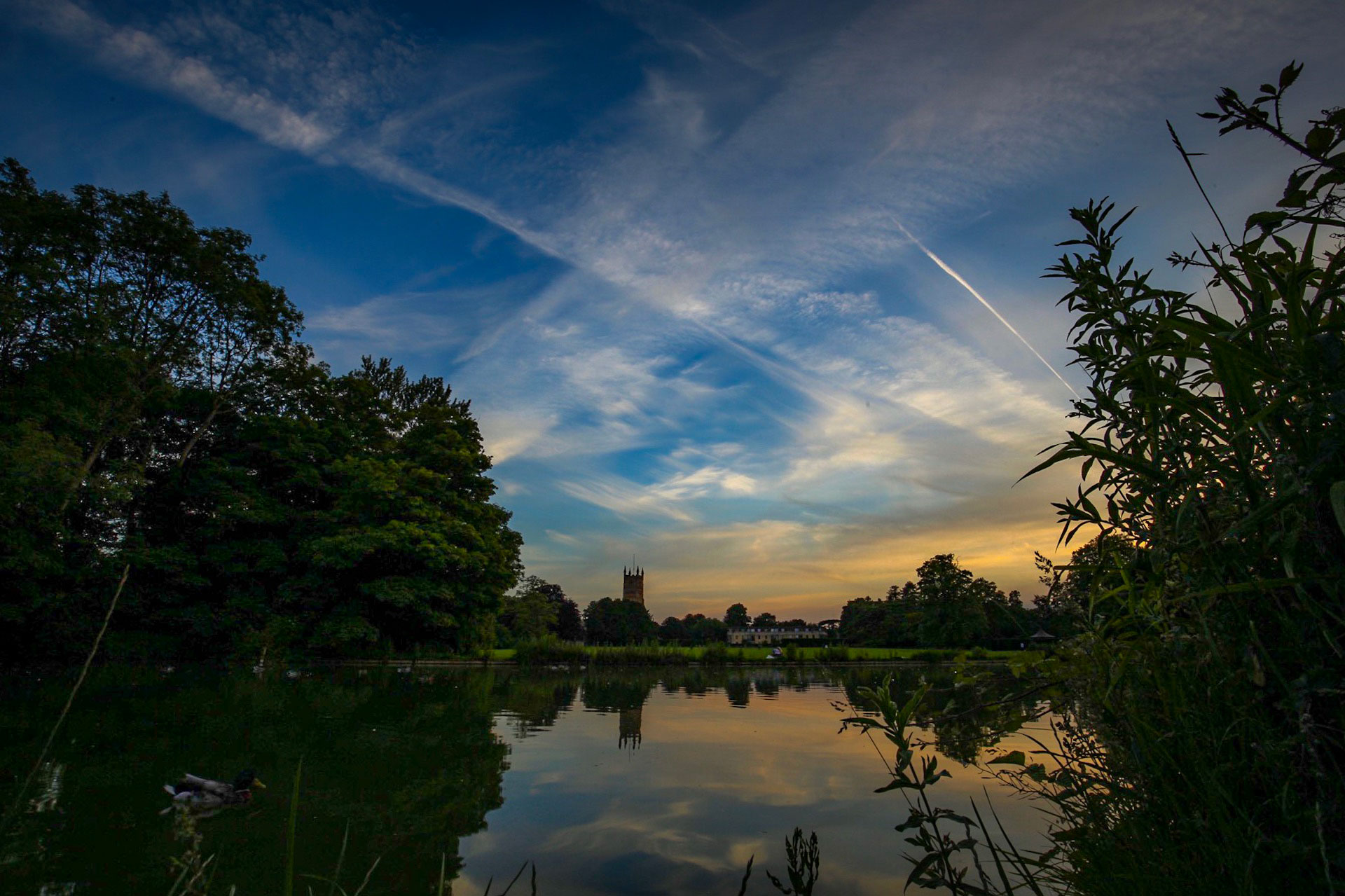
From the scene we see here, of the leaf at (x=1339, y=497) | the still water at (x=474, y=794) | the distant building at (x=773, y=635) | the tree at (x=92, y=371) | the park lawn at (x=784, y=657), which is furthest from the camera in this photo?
the distant building at (x=773, y=635)

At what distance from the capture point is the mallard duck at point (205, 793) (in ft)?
14.8

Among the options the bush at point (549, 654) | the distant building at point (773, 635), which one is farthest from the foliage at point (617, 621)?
the bush at point (549, 654)

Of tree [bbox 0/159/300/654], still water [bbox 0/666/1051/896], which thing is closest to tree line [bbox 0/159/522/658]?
tree [bbox 0/159/300/654]

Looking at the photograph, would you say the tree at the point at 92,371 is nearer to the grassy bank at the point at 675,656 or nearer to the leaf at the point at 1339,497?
the grassy bank at the point at 675,656

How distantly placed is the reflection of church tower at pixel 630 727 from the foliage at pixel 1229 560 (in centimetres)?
668

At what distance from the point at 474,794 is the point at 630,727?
4.03 meters

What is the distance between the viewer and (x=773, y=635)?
110250mm

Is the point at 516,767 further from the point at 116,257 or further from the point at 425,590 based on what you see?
the point at 116,257

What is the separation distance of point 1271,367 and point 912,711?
37.5 inches

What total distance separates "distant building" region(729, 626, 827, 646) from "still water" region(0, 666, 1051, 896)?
9146 centimetres

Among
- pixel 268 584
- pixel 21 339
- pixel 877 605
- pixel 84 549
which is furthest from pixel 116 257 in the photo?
pixel 877 605

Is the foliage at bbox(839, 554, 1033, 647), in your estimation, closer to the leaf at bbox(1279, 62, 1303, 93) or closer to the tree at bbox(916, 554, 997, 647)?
the tree at bbox(916, 554, 997, 647)

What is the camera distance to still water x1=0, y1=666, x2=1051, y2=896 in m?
3.60

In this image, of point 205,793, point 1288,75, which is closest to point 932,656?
point 205,793
